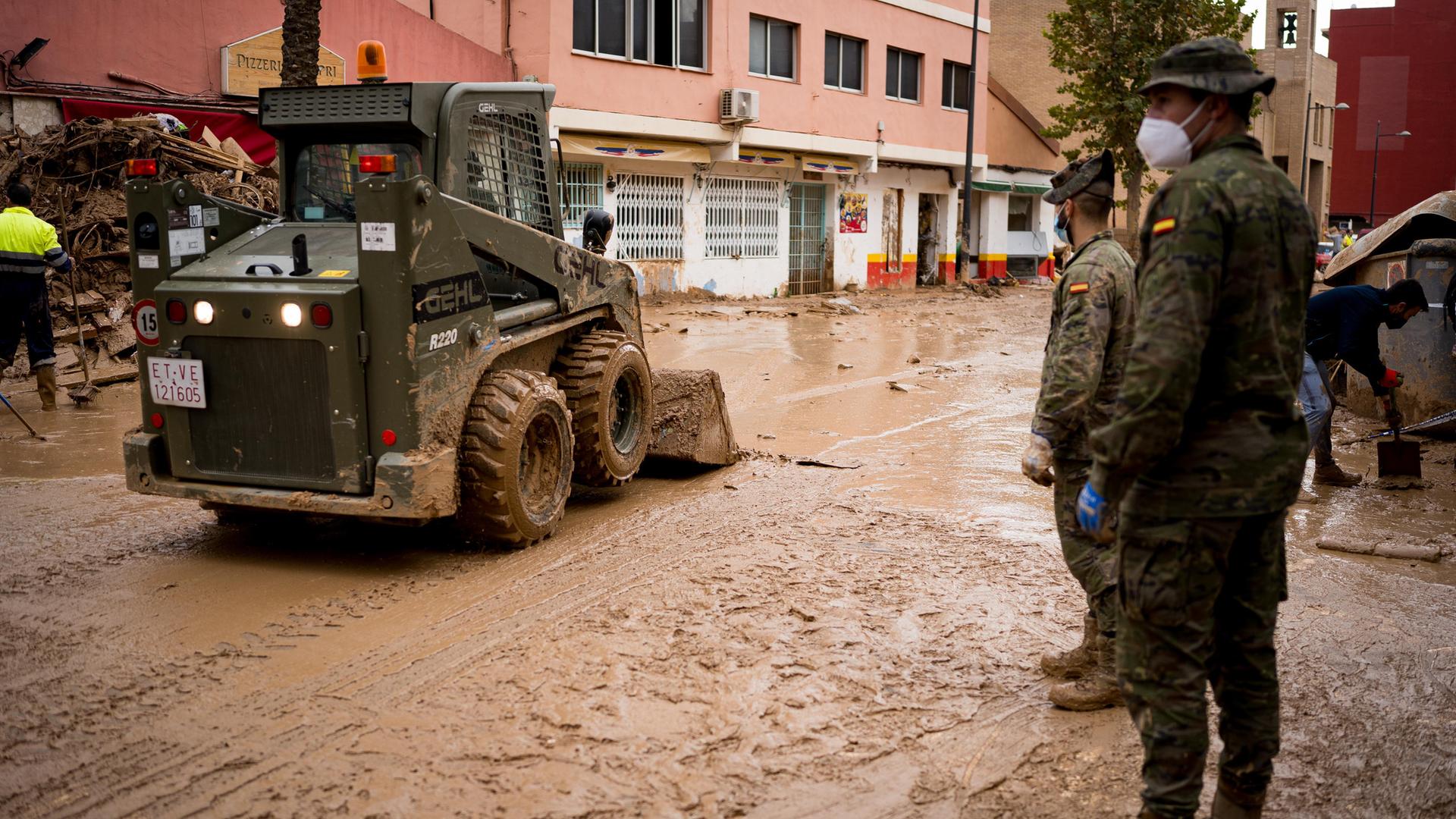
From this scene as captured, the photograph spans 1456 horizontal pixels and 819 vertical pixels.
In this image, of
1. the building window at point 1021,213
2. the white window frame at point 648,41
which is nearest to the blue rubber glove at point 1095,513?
the white window frame at point 648,41

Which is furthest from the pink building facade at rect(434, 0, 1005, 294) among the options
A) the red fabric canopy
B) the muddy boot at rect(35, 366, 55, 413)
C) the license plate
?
the license plate

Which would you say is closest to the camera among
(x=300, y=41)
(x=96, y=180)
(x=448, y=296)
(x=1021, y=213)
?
(x=448, y=296)

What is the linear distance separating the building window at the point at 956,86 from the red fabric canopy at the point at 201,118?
57.9ft

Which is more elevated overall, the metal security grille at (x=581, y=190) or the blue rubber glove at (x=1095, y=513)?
the metal security grille at (x=581, y=190)

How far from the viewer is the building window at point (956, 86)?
28.6 meters

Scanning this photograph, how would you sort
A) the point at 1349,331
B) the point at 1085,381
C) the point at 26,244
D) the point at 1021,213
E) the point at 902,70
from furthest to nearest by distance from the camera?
the point at 1021,213
the point at 902,70
the point at 26,244
the point at 1349,331
the point at 1085,381

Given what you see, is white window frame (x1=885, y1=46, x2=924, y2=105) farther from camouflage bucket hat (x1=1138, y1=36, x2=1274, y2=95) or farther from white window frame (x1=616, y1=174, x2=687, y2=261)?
camouflage bucket hat (x1=1138, y1=36, x2=1274, y2=95)

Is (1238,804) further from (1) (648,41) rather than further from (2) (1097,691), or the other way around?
(1) (648,41)

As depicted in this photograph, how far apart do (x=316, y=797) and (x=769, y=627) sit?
2071 mm

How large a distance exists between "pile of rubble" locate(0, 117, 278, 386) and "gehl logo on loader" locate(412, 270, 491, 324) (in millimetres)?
8076

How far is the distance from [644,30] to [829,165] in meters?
6.38

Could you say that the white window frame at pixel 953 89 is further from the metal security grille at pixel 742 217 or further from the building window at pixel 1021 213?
the metal security grille at pixel 742 217

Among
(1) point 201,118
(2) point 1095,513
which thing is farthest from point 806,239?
(2) point 1095,513

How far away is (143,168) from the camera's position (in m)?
5.85
